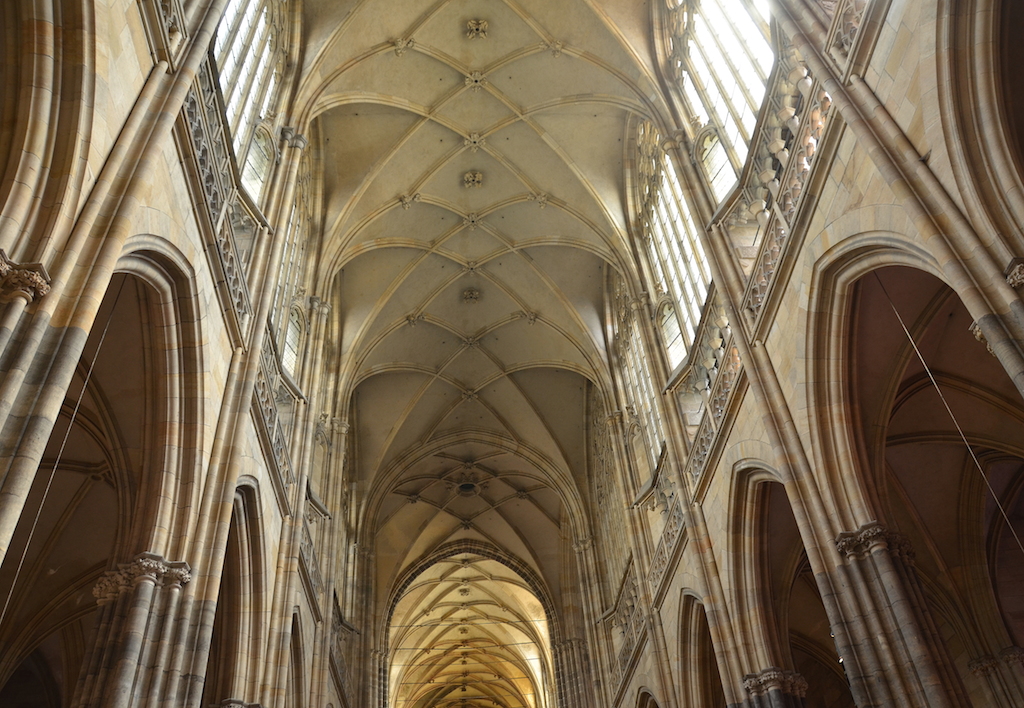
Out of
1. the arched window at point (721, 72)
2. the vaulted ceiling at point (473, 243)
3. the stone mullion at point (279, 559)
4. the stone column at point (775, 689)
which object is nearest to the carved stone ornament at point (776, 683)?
the stone column at point (775, 689)

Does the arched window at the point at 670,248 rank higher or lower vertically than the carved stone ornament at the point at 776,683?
higher

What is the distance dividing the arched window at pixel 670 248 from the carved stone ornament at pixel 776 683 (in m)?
5.75

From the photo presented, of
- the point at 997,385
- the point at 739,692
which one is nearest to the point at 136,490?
the point at 739,692

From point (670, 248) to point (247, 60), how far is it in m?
8.54

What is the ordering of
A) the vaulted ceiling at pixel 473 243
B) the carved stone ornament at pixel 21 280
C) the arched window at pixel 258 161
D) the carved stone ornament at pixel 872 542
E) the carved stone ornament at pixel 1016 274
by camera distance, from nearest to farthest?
the carved stone ornament at pixel 21 280
the carved stone ornament at pixel 1016 274
the carved stone ornament at pixel 872 542
the arched window at pixel 258 161
the vaulted ceiling at pixel 473 243

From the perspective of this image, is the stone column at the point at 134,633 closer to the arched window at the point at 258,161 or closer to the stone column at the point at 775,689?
the arched window at the point at 258,161

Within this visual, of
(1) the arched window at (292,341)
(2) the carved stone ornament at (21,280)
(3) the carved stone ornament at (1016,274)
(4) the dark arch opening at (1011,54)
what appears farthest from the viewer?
(1) the arched window at (292,341)

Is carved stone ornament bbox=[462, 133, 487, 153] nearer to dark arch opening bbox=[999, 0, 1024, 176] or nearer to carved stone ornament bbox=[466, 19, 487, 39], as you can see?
carved stone ornament bbox=[466, 19, 487, 39]

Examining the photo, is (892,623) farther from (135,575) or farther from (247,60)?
(247,60)

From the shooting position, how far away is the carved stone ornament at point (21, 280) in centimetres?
573

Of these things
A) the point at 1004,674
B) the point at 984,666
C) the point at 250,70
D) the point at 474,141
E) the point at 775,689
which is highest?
the point at 474,141

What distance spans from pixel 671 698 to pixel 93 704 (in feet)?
37.8

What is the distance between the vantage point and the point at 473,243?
72.4 feet

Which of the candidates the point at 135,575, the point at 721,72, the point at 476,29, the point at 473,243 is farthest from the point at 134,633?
the point at 473,243
